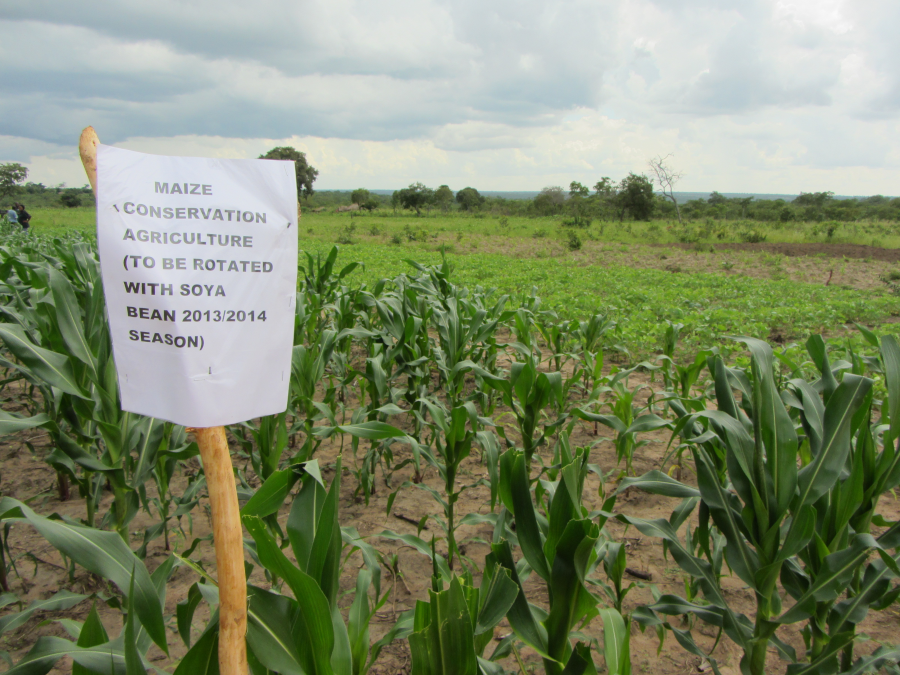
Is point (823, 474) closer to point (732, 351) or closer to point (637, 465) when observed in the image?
point (637, 465)

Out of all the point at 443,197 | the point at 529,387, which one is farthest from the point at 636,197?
the point at 529,387

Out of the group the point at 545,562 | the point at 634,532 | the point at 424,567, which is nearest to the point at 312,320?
the point at 424,567

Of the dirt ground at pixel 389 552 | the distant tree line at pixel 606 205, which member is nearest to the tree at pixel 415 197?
the distant tree line at pixel 606 205

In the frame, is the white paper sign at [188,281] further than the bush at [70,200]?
No

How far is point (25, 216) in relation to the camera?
1839 centimetres

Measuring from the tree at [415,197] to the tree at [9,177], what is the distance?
37.2m

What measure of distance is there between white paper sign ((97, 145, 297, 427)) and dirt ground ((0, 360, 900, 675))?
132cm

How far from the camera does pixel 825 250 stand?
18047 mm

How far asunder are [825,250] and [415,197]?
38112 millimetres

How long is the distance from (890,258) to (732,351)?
50.1 ft

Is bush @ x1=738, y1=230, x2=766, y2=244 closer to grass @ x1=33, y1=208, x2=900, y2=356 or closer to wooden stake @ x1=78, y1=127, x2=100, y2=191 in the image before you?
grass @ x1=33, y1=208, x2=900, y2=356

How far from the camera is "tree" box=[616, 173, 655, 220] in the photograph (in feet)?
116

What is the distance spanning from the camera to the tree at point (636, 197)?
35312mm

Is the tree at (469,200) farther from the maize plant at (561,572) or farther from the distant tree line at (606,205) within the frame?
the maize plant at (561,572)
